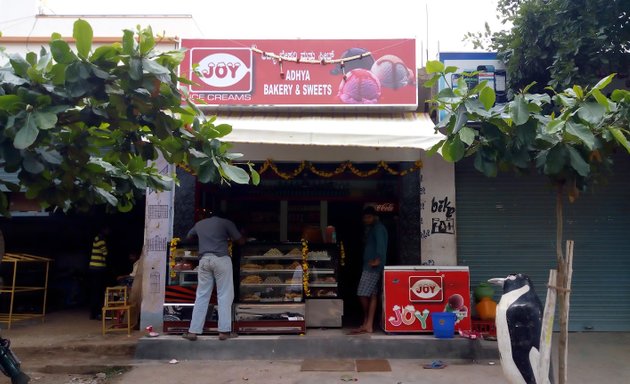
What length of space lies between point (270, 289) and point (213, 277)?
926mm

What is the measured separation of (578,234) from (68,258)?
9607 millimetres

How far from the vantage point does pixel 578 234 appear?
8.42 meters

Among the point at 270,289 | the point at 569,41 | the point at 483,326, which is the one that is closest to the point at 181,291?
the point at 270,289

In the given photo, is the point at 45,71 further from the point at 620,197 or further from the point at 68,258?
the point at 68,258

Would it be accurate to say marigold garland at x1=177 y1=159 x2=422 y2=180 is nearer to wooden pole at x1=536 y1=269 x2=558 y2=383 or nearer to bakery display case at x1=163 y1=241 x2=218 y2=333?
bakery display case at x1=163 y1=241 x2=218 y2=333

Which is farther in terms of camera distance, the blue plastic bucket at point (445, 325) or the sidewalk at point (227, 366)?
the blue plastic bucket at point (445, 325)

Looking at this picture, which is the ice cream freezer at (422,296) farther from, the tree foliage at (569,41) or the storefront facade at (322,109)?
the tree foliage at (569,41)

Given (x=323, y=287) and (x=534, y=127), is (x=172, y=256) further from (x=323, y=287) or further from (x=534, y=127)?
(x=534, y=127)

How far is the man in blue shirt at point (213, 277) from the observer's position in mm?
7062

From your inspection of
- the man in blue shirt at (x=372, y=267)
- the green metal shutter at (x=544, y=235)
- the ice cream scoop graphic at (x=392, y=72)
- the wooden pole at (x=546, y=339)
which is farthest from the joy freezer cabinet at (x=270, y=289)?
the wooden pole at (x=546, y=339)

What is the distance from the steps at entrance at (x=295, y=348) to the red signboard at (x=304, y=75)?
3.38 metres

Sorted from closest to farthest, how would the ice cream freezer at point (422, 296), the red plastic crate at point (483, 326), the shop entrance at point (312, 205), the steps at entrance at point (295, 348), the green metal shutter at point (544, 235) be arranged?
the steps at entrance at point (295, 348) → the ice cream freezer at point (422, 296) → the red plastic crate at point (483, 326) → the green metal shutter at point (544, 235) → the shop entrance at point (312, 205)

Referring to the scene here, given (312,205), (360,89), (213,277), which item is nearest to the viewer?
(213,277)

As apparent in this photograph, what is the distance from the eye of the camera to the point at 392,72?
8180 millimetres
